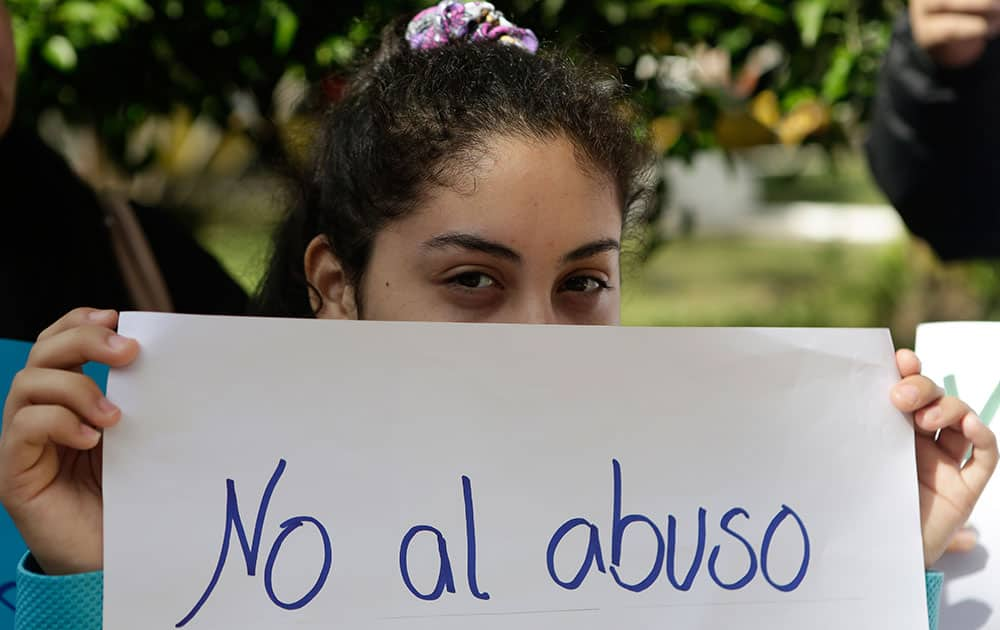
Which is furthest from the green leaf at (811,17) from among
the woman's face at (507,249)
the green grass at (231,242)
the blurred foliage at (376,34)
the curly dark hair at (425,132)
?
the green grass at (231,242)

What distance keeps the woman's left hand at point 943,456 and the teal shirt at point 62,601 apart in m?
0.77

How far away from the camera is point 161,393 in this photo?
99 centimetres

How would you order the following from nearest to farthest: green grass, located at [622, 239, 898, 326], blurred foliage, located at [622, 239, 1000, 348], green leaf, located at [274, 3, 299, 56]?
green leaf, located at [274, 3, 299, 56]
blurred foliage, located at [622, 239, 1000, 348]
green grass, located at [622, 239, 898, 326]

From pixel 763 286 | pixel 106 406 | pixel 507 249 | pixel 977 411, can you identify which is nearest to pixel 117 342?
pixel 106 406

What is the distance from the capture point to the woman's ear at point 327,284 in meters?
1.44

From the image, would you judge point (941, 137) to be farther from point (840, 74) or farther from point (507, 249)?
point (507, 249)

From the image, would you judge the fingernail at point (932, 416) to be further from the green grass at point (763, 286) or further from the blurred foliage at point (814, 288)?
the green grass at point (763, 286)

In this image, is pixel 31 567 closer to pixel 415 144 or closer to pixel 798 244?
pixel 415 144

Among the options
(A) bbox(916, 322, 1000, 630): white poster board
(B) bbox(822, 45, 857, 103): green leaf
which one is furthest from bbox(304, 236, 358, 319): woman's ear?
(B) bbox(822, 45, 857, 103): green leaf

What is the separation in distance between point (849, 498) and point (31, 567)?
30.3 inches

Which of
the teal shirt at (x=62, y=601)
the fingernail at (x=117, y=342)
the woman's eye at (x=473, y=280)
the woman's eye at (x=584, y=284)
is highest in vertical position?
the woman's eye at (x=584, y=284)

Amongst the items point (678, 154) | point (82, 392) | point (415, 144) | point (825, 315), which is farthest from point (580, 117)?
point (825, 315)

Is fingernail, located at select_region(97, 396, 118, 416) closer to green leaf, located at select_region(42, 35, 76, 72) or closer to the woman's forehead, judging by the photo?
the woman's forehead

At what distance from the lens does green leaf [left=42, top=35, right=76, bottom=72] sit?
208 centimetres
